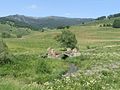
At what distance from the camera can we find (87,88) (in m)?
18.6

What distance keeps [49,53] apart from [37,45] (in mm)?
51952

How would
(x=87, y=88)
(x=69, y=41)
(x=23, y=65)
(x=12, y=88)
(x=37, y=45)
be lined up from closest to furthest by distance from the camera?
(x=12, y=88)
(x=87, y=88)
(x=23, y=65)
(x=69, y=41)
(x=37, y=45)

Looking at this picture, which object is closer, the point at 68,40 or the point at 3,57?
the point at 3,57

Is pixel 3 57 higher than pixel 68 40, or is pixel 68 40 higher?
pixel 3 57

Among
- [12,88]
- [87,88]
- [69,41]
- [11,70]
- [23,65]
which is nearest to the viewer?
[12,88]

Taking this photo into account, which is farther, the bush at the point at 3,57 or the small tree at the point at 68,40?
the small tree at the point at 68,40

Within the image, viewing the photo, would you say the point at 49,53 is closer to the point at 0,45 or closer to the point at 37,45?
the point at 0,45

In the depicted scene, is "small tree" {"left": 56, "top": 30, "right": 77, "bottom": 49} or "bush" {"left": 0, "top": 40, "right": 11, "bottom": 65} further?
"small tree" {"left": 56, "top": 30, "right": 77, "bottom": 49}

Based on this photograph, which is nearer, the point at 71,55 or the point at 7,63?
the point at 7,63

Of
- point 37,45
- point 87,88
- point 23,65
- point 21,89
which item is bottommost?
point 37,45

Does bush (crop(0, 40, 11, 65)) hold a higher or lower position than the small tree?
higher

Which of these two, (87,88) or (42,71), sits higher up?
(87,88)

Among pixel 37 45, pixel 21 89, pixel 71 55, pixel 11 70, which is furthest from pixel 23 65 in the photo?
pixel 37 45

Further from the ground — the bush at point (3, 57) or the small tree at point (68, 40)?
the bush at point (3, 57)
